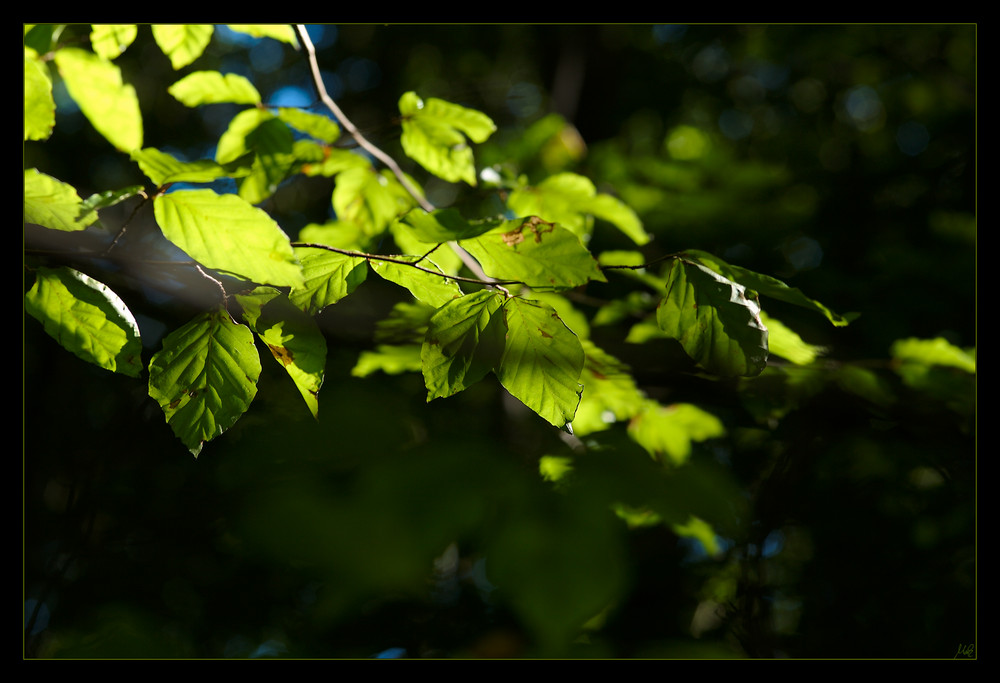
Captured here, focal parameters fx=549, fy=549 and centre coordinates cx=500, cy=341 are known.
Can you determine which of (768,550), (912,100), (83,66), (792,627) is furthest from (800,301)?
(912,100)

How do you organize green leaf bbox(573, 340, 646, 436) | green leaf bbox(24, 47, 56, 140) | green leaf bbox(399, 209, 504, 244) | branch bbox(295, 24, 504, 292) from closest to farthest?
green leaf bbox(399, 209, 504, 244)
green leaf bbox(24, 47, 56, 140)
branch bbox(295, 24, 504, 292)
green leaf bbox(573, 340, 646, 436)

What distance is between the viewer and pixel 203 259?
43 centimetres

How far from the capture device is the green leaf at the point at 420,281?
0.47 m

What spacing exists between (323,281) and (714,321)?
0.33m

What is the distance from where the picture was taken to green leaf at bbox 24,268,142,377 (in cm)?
48

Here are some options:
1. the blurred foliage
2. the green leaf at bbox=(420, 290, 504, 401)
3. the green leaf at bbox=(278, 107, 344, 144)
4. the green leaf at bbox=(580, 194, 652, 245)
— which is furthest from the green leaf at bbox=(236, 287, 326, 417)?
the green leaf at bbox=(580, 194, 652, 245)

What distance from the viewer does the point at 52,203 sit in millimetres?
475

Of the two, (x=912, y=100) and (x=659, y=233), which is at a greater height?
(x=912, y=100)

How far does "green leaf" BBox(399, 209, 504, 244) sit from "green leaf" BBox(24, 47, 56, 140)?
0.47 metres

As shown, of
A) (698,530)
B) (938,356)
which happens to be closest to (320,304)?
(698,530)

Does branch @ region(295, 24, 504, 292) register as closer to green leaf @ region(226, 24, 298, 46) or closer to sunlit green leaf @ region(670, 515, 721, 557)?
green leaf @ region(226, 24, 298, 46)

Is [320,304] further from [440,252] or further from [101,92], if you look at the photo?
[101,92]

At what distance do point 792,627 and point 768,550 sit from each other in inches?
8.2
